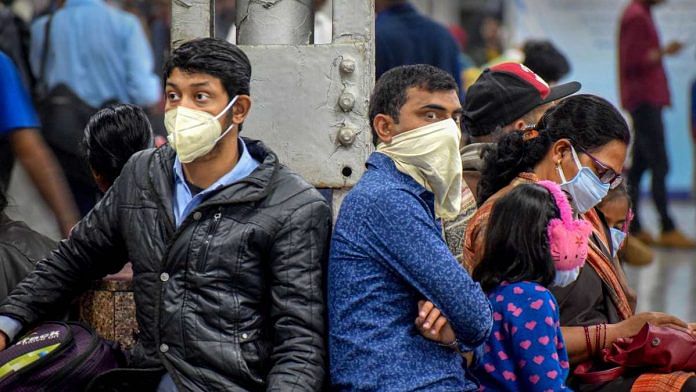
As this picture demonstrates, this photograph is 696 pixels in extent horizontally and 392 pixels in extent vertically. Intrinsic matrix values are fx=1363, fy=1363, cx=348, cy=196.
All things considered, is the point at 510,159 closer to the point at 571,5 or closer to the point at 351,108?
the point at 351,108

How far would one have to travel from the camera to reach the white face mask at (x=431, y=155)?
3760 millimetres

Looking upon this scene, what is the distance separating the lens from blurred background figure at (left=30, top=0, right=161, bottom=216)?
709cm

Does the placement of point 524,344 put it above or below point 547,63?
below

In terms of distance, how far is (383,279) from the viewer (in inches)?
146

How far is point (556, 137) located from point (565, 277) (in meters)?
0.62

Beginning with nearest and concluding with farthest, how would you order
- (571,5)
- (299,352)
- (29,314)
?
(299,352)
(29,314)
(571,5)

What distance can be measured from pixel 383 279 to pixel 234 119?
0.62 meters

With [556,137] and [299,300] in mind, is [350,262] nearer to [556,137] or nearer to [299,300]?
[299,300]

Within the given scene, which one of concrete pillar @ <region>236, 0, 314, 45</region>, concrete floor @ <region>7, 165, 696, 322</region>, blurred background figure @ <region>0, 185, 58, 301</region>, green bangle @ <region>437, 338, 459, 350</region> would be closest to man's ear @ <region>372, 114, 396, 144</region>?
green bangle @ <region>437, 338, 459, 350</region>

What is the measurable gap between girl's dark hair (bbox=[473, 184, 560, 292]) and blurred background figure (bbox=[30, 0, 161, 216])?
10.7ft

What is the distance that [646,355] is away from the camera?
4.16 m

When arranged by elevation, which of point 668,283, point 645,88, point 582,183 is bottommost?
point 668,283

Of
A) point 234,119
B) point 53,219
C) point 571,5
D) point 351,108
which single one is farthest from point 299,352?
point 571,5

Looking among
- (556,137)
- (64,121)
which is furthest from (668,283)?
(556,137)
